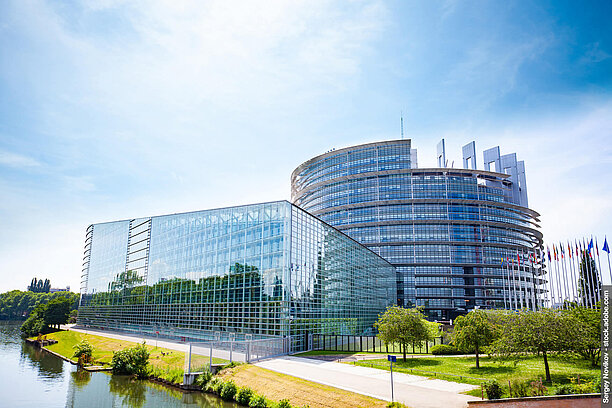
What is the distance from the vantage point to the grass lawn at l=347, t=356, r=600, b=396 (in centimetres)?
2583

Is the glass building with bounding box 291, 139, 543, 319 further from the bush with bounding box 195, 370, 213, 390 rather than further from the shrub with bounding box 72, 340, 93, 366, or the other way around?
the bush with bounding box 195, 370, 213, 390

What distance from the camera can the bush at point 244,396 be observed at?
27.4 meters

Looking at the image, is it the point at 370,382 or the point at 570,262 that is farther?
the point at 570,262

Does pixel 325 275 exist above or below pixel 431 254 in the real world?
below

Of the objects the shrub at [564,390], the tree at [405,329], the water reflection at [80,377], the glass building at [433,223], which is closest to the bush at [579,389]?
the shrub at [564,390]

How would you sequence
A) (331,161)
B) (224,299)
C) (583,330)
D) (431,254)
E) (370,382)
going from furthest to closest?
(331,161) < (431,254) < (224,299) < (370,382) < (583,330)

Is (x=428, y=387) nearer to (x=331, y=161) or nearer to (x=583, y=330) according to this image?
(x=583, y=330)

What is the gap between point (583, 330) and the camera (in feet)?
81.5

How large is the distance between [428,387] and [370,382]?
3773 mm

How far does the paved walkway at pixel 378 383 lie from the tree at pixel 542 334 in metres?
3.88

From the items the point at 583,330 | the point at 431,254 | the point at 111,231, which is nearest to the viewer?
the point at 583,330

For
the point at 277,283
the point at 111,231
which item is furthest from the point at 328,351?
the point at 111,231

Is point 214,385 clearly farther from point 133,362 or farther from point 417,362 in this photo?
point 417,362

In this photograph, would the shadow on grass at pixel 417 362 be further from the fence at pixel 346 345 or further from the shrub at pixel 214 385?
the shrub at pixel 214 385
